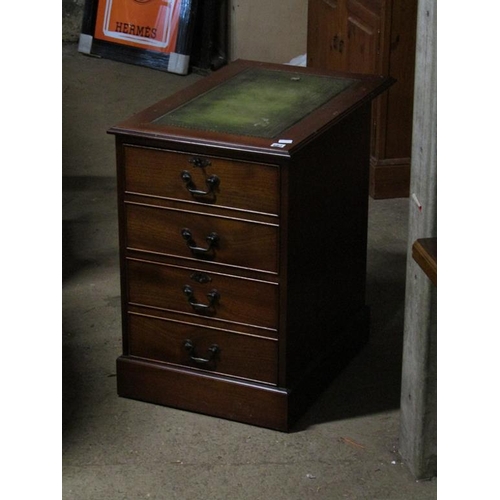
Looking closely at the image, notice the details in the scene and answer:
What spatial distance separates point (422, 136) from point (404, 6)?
205 centimetres

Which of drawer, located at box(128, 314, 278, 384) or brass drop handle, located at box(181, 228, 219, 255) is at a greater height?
brass drop handle, located at box(181, 228, 219, 255)

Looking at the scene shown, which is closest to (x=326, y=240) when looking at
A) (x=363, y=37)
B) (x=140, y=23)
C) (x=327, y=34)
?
(x=363, y=37)

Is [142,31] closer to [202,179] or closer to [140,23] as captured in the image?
[140,23]

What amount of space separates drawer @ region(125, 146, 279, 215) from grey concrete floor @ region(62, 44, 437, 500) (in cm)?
71

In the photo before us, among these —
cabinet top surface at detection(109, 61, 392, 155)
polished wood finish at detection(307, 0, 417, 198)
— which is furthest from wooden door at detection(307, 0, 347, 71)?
cabinet top surface at detection(109, 61, 392, 155)

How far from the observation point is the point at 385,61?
460 centimetres

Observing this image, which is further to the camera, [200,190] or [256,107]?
[256,107]

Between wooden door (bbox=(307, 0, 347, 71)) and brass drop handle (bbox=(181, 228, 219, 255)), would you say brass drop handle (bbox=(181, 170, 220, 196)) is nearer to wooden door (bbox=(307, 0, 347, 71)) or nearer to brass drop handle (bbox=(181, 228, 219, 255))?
brass drop handle (bbox=(181, 228, 219, 255))

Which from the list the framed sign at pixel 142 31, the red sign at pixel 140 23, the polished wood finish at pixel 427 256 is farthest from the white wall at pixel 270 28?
the polished wood finish at pixel 427 256

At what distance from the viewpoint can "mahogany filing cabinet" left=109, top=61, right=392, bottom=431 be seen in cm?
292

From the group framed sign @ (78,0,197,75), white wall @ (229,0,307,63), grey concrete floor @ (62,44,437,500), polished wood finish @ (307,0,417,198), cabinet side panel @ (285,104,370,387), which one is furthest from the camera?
framed sign @ (78,0,197,75)

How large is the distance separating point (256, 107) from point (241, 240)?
0.47 meters

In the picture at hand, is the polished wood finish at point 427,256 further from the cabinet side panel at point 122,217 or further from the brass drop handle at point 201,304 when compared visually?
the cabinet side panel at point 122,217

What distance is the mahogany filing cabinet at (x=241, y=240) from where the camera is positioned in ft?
9.57
